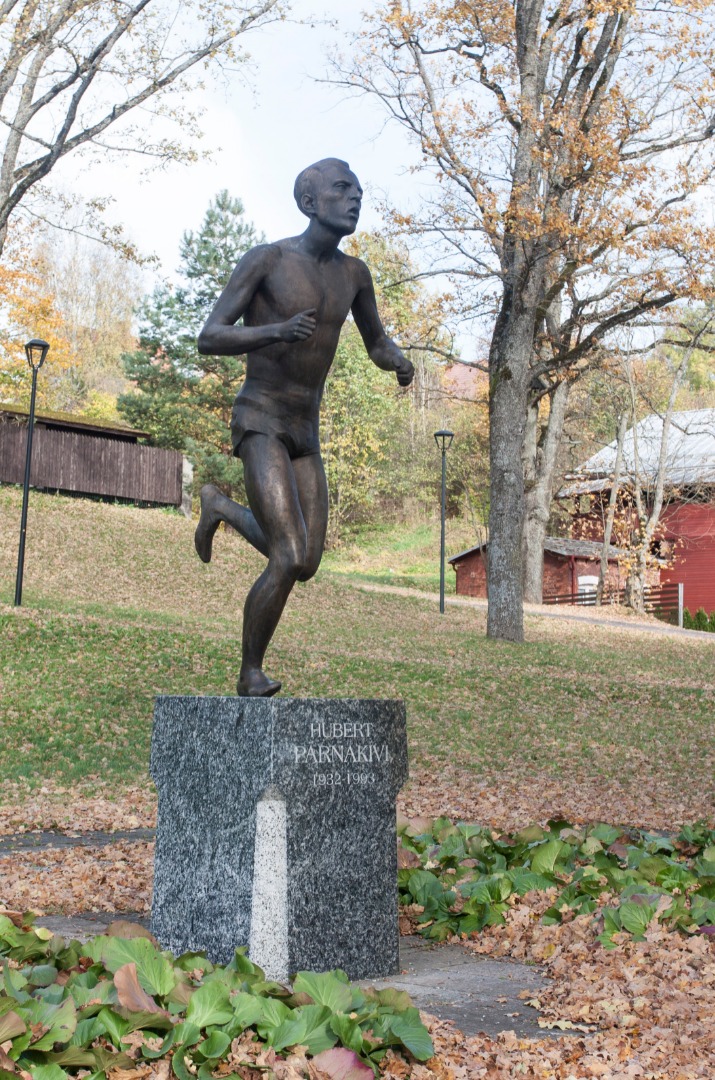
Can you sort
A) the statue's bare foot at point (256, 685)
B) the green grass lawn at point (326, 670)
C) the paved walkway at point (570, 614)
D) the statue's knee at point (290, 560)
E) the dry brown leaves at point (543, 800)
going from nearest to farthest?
the statue's knee at point (290, 560)
the statue's bare foot at point (256, 685)
the dry brown leaves at point (543, 800)
the green grass lawn at point (326, 670)
the paved walkway at point (570, 614)

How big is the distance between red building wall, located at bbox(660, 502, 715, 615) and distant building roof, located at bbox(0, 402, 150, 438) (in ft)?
→ 61.7

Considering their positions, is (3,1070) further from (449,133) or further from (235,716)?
(449,133)

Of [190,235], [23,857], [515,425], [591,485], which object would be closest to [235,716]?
[23,857]

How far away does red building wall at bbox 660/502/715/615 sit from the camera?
134 feet

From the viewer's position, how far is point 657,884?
18.4 ft

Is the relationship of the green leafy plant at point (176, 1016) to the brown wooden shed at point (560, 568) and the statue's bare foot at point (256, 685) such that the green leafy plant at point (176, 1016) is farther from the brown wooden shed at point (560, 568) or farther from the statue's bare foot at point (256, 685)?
the brown wooden shed at point (560, 568)

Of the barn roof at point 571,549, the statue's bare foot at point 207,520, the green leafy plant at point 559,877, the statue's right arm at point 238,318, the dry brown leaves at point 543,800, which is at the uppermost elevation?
the barn roof at point 571,549

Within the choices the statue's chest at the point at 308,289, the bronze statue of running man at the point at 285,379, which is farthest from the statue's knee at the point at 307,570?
the statue's chest at the point at 308,289

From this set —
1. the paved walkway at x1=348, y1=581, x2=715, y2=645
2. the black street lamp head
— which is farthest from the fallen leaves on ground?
the paved walkway at x1=348, y1=581, x2=715, y2=645

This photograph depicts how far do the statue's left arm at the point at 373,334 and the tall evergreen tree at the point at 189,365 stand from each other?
37.8 metres

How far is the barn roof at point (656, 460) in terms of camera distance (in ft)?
128

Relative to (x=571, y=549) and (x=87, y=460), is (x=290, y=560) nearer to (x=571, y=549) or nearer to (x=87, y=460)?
(x=87, y=460)

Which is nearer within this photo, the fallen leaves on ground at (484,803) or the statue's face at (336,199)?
the statue's face at (336,199)

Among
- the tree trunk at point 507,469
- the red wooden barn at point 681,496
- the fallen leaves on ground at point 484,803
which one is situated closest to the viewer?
the fallen leaves on ground at point 484,803
